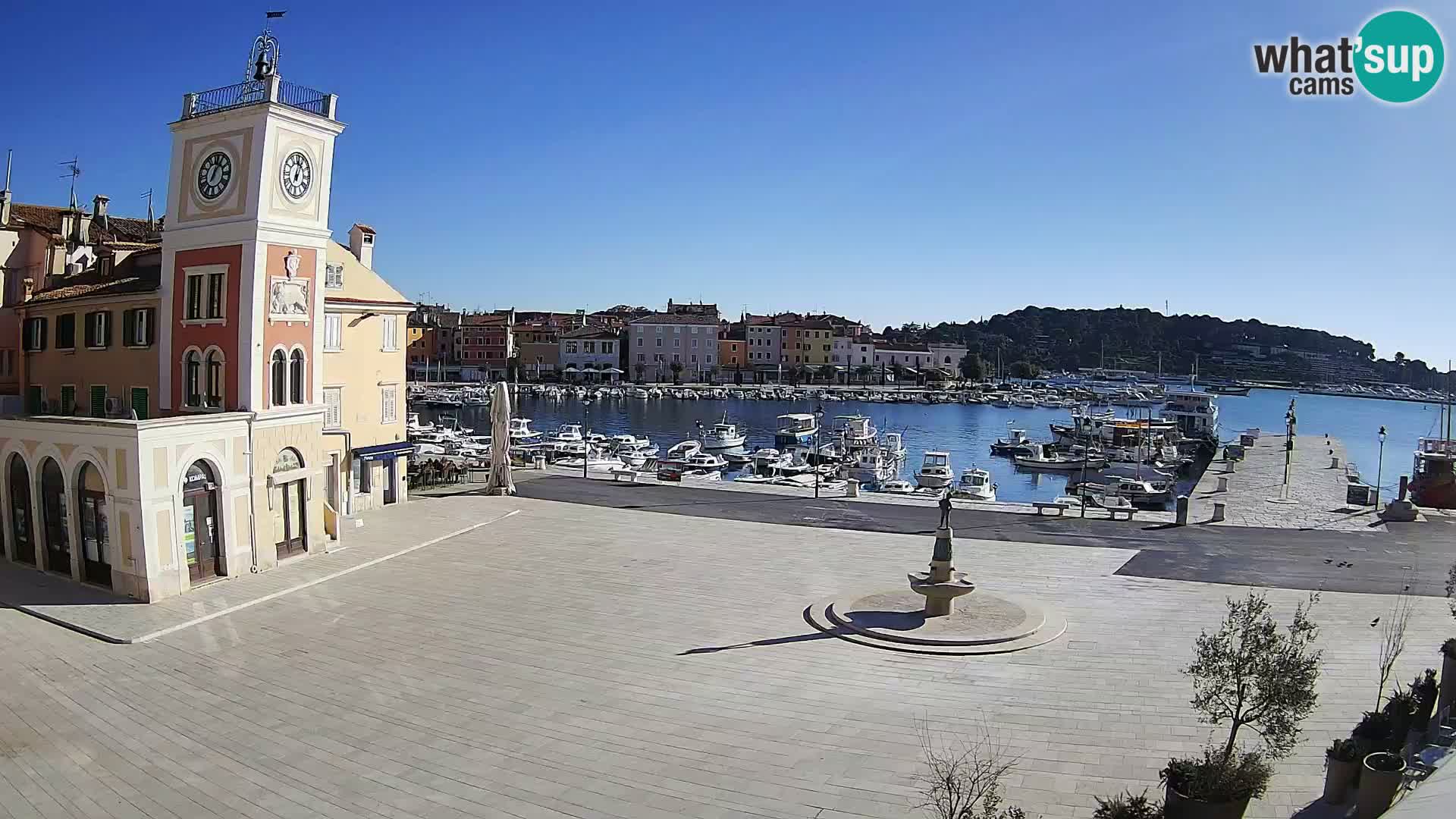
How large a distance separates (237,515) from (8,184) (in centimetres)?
1582

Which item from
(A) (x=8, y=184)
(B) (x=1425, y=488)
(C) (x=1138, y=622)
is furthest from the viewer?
(B) (x=1425, y=488)

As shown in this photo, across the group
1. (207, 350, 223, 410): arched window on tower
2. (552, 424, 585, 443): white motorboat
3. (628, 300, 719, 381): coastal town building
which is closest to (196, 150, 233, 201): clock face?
(207, 350, 223, 410): arched window on tower

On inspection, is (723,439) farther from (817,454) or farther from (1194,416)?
(1194,416)

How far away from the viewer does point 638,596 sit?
17000mm

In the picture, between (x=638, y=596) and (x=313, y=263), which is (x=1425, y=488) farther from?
(x=313, y=263)

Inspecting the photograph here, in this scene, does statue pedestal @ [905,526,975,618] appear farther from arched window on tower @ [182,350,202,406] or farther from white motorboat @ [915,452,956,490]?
white motorboat @ [915,452,956,490]

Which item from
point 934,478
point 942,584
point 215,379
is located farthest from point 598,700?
point 934,478

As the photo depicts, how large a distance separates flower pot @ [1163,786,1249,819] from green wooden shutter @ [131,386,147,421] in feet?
73.3

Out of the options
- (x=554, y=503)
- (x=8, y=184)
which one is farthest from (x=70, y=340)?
(x=554, y=503)

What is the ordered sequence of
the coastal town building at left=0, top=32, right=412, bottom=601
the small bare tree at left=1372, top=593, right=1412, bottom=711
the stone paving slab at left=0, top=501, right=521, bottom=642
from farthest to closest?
the coastal town building at left=0, top=32, right=412, bottom=601, the stone paving slab at left=0, top=501, right=521, bottom=642, the small bare tree at left=1372, top=593, right=1412, bottom=711

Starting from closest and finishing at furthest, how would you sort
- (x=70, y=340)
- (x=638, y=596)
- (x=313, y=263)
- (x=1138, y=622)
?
(x=1138, y=622) < (x=638, y=596) < (x=313, y=263) < (x=70, y=340)

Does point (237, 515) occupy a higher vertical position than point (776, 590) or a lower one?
higher

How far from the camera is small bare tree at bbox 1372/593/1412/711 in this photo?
11.0 m

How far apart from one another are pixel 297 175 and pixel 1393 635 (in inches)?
856
